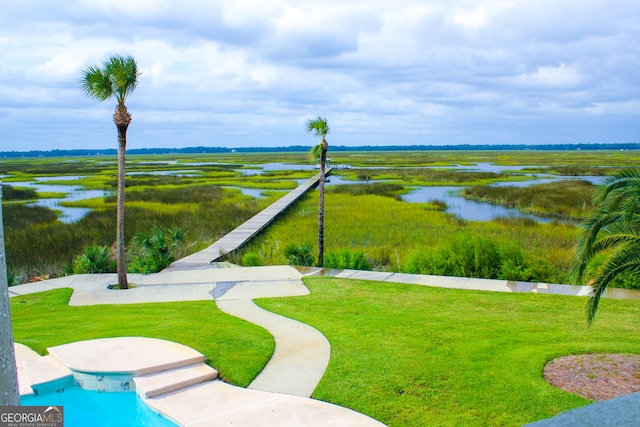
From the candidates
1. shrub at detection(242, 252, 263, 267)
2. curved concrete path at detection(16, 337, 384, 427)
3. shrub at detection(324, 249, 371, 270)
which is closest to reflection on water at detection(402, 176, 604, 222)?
shrub at detection(324, 249, 371, 270)

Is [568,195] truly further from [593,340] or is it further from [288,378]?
[288,378]

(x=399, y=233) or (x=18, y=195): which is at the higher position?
(x=399, y=233)

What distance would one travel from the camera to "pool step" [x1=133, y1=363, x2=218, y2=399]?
591cm

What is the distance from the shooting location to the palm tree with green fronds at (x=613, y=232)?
6332mm

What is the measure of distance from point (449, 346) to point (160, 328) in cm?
415

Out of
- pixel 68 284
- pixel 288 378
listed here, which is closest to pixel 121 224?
pixel 68 284

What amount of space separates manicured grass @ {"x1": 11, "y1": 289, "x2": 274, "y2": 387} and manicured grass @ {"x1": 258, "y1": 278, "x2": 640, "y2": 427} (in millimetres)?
970

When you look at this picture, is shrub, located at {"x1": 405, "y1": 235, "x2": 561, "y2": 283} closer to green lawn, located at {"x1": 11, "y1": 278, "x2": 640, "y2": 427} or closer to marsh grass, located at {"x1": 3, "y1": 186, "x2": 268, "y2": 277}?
green lawn, located at {"x1": 11, "y1": 278, "x2": 640, "y2": 427}

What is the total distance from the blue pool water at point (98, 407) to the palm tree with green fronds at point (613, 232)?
17.3ft

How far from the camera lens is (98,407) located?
6176 mm

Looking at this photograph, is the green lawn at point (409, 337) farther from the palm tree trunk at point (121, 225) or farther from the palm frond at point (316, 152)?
the palm frond at point (316, 152)

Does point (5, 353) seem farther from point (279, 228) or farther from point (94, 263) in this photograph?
point (279, 228)

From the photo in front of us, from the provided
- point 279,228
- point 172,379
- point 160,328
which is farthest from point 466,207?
point 172,379

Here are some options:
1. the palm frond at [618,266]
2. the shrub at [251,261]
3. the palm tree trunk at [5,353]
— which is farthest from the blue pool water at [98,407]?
the shrub at [251,261]
